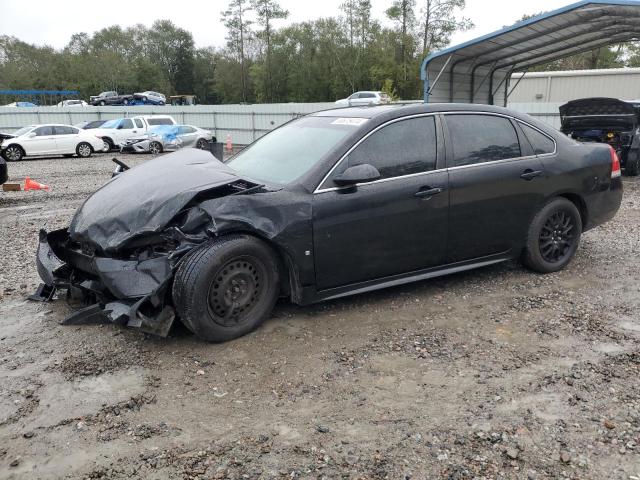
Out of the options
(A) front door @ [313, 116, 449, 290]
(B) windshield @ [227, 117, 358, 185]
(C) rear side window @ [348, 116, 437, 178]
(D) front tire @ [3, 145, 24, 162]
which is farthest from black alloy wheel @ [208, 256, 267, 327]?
(D) front tire @ [3, 145, 24, 162]

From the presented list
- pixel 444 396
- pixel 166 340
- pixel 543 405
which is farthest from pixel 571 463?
pixel 166 340

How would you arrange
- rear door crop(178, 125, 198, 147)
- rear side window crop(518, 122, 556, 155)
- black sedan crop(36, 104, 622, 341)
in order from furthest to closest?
rear door crop(178, 125, 198, 147) < rear side window crop(518, 122, 556, 155) < black sedan crop(36, 104, 622, 341)

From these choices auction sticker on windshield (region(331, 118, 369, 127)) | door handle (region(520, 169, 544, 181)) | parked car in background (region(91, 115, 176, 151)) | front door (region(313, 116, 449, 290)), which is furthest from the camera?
parked car in background (region(91, 115, 176, 151))

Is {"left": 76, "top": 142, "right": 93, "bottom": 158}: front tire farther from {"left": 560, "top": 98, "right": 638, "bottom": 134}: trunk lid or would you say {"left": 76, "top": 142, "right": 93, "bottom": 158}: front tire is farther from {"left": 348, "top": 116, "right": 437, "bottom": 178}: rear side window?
{"left": 348, "top": 116, "right": 437, "bottom": 178}: rear side window

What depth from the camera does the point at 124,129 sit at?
76.0 ft

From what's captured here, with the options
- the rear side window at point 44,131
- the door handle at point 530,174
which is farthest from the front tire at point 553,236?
the rear side window at point 44,131

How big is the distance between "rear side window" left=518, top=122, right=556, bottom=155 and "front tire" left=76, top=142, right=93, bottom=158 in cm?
1968

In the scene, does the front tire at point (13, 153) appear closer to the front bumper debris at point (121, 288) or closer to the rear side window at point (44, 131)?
the rear side window at point (44, 131)

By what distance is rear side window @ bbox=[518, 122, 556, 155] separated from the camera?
203 inches

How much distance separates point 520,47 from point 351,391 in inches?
586

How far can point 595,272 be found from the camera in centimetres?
546

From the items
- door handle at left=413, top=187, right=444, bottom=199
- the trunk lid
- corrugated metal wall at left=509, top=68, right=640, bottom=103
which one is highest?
corrugated metal wall at left=509, top=68, right=640, bottom=103

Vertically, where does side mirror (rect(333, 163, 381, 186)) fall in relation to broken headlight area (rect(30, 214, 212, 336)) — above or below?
above

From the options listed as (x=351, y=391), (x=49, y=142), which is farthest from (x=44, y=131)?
(x=351, y=391)
